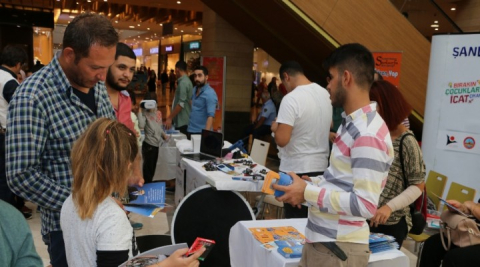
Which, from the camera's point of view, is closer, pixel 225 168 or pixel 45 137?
pixel 45 137

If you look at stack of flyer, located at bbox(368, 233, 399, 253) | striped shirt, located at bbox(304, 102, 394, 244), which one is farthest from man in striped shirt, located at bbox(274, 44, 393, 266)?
stack of flyer, located at bbox(368, 233, 399, 253)

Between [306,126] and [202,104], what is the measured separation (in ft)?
8.43

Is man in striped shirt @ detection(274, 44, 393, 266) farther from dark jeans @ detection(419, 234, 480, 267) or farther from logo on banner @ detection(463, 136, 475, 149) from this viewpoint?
logo on banner @ detection(463, 136, 475, 149)

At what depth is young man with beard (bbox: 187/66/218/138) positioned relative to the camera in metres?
5.59

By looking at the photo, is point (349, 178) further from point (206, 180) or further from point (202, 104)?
point (202, 104)

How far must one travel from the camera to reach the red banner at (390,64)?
6320mm

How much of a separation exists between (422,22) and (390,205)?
19.4 feet

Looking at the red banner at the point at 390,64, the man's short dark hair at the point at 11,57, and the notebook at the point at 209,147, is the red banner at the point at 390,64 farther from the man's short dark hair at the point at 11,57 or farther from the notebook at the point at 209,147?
the man's short dark hair at the point at 11,57

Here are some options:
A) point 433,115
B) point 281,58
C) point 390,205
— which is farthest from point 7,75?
point 281,58

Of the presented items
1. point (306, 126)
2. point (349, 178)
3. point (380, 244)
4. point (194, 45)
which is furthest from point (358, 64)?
point (194, 45)

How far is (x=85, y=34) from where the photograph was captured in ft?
5.31

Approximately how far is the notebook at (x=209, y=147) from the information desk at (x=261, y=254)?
1.08 m

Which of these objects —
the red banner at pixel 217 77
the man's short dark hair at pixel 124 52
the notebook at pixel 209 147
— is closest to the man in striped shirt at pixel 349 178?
the man's short dark hair at pixel 124 52

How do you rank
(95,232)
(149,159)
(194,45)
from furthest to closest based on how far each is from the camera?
(194,45)
(149,159)
(95,232)
